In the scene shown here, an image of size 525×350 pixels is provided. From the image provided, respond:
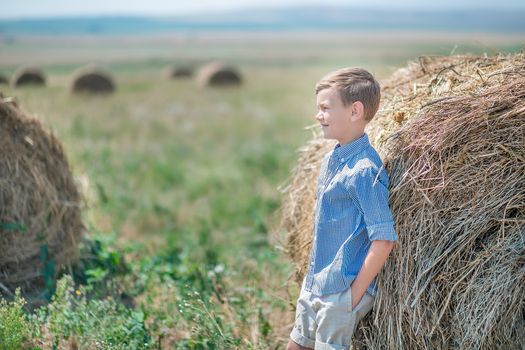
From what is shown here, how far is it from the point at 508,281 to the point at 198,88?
25984 mm

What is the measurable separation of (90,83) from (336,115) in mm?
21499

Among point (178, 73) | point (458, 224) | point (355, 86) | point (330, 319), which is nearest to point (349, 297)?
point (330, 319)

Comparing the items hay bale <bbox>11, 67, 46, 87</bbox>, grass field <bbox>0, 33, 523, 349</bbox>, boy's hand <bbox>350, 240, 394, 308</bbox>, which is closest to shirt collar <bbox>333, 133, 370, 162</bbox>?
boy's hand <bbox>350, 240, 394, 308</bbox>

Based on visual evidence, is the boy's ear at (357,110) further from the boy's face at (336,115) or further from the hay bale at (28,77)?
the hay bale at (28,77)

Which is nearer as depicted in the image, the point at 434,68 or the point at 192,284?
the point at 434,68

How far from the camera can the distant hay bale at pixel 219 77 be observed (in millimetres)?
29234

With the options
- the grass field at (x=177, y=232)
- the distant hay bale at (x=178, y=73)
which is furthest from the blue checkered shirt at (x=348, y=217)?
the distant hay bale at (x=178, y=73)

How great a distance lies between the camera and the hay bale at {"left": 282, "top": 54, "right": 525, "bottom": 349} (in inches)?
118

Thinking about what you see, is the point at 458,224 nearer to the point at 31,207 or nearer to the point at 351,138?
the point at 351,138

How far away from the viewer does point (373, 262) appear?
2.95m

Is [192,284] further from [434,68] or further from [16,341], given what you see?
[434,68]

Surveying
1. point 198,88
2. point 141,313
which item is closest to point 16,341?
point 141,313

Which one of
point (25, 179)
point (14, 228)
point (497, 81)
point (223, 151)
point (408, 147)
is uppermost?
point (497, 81)

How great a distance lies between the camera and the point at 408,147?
325 cm
